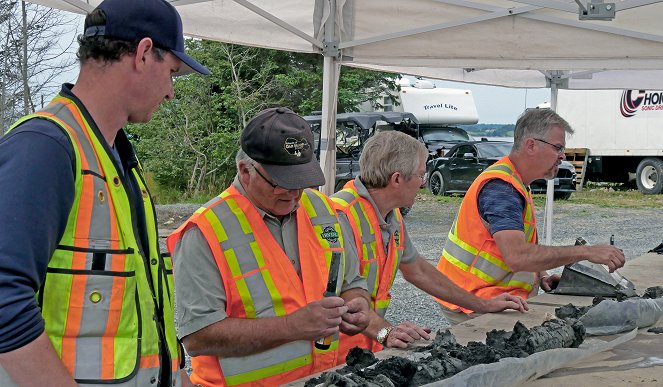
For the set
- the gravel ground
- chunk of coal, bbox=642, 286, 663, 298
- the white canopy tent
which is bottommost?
the gravel ground

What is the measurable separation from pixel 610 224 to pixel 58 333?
593 inches

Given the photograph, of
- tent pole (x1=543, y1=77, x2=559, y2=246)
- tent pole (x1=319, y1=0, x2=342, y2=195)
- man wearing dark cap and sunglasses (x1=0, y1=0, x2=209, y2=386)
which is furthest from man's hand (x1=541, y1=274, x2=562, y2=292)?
man wearing dark cap and sunglasses (x1=0, y1=0, x2=209, y2=386)

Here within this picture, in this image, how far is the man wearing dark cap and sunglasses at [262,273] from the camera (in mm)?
2703

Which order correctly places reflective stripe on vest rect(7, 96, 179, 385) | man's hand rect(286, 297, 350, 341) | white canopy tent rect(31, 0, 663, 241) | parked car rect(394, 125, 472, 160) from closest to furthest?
reflective stripe on vest rect(7, 96, 179, 385) → man's hand rect(286, 297, 350, 341) → white canopy tent rect(31, 0, 663, 241) → parked car rect(394, 125, 472, 160)

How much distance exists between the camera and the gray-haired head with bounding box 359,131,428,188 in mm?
3645

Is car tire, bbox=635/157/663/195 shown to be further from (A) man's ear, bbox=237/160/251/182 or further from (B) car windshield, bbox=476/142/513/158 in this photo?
(A) man's ear, bbox=237/160/251/182

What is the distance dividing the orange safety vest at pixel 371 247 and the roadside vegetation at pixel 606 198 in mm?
15578

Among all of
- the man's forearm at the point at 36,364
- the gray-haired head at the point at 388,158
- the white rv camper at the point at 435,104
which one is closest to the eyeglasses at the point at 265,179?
the gray-haired head at the point at 388,158

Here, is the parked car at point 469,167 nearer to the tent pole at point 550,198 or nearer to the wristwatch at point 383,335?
the tent pole at point 550,198

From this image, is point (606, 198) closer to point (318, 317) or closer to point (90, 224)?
point (318, 317)

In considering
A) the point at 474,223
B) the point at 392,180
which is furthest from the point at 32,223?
the point at 474,223

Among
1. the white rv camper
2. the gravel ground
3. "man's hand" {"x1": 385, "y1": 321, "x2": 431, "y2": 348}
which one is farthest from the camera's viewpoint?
the white rv camper

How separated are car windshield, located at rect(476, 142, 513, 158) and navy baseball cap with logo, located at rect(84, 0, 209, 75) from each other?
1799 centimetres

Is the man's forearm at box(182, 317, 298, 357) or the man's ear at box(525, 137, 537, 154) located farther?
the man's ear at box(525, 137, 537, 154)
